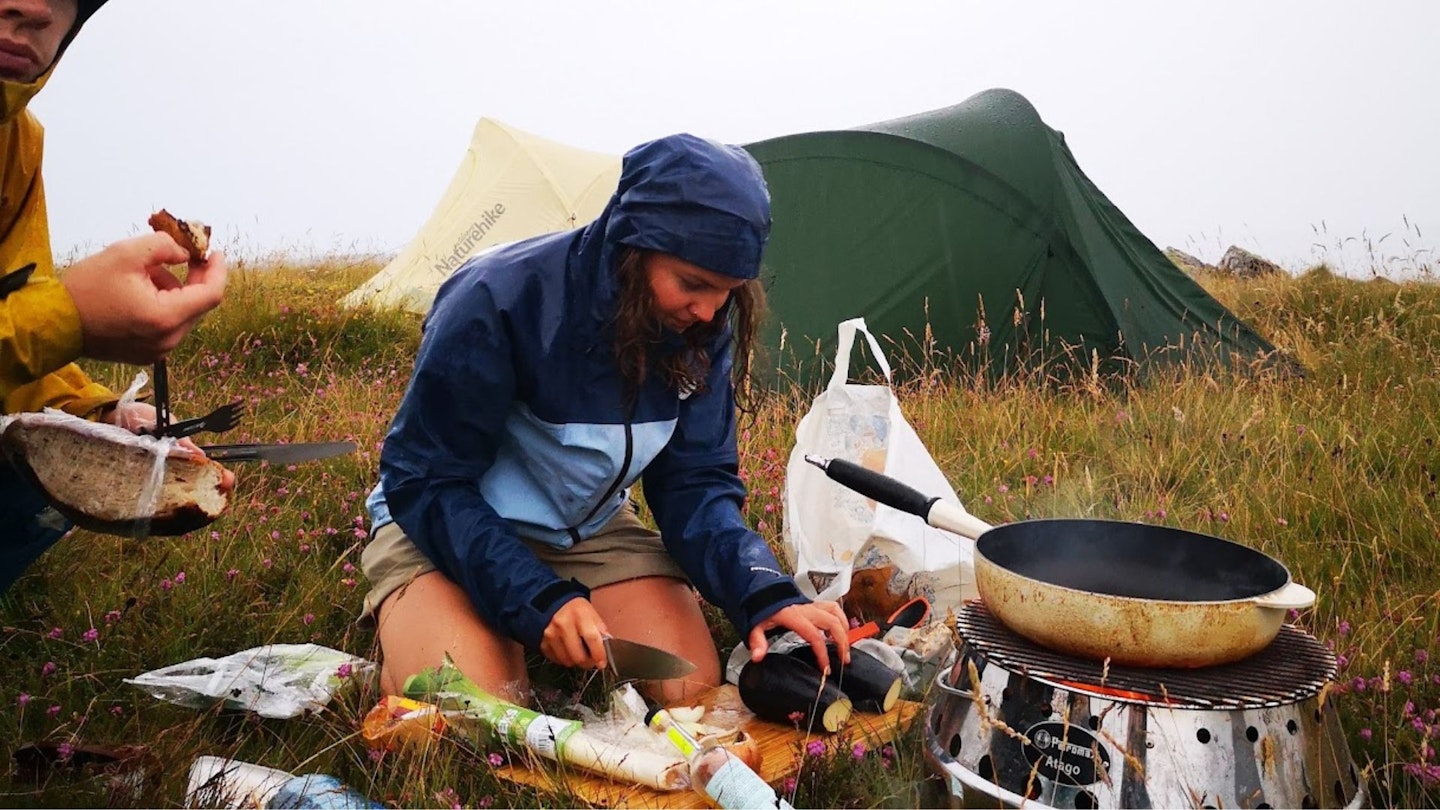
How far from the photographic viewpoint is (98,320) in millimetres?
1869

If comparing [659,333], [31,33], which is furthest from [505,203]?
[31,33]

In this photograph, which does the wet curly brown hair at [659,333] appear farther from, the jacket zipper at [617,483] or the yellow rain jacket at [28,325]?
the yellow rain jacket at [28,325]

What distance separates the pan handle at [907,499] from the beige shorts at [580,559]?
658mm

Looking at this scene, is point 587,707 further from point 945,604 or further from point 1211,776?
point 1211,776

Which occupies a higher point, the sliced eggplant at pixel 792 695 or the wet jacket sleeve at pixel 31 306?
the wet jacket sleeve at pixel 31 306

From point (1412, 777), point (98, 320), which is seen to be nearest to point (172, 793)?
point (98, 320)

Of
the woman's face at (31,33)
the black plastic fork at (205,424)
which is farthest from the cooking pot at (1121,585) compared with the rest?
the woman's face at (31,33)

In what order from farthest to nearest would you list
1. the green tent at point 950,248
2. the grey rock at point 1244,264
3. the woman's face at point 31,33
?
1. the grey rock at point 1244,264
2. the green tent at point 950,248
3. the woman's face at point 31,33

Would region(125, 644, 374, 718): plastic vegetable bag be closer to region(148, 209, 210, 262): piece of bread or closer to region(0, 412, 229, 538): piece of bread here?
region(0, 412, 229, 538): piece of bread

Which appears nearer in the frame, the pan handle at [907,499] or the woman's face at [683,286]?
the pan handle at [907,499]

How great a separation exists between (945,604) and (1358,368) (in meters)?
3.66

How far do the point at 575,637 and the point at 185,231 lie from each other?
41.8 inches

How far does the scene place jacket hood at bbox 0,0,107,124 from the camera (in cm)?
210

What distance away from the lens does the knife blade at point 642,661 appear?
2.31m
